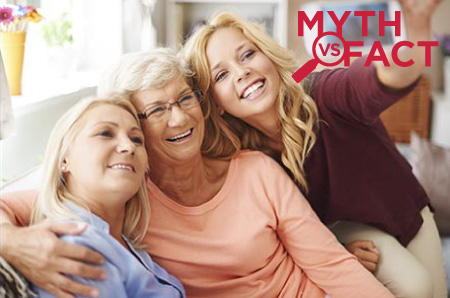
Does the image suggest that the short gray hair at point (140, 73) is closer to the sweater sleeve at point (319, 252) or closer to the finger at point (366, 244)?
the sweater sleeve at point (319, 252)

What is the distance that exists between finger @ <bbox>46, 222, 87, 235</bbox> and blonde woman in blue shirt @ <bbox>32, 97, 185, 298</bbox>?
2 centimetres

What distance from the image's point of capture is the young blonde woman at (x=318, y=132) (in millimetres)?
1500

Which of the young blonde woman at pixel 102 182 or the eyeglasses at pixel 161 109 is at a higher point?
the eyeglasses at pixel 161 109

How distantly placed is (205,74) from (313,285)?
0.58 meters

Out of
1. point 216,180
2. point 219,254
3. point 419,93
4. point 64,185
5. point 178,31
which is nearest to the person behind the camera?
point 64,185

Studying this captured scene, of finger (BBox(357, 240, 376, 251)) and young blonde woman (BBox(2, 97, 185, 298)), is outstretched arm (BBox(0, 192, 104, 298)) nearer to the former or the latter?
young blonde woman (BBox(2, 97, 185, 298))

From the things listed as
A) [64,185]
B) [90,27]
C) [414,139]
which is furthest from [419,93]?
[64,185]

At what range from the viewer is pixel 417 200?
1.74 m

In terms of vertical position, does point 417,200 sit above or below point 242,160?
below

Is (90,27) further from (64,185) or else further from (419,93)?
(419,93)

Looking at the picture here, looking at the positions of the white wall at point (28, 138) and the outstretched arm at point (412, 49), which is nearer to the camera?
the outstretched arm at point (412, 49)

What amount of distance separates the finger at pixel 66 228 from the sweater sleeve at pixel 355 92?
653mm

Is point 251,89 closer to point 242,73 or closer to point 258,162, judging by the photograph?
point 242,73

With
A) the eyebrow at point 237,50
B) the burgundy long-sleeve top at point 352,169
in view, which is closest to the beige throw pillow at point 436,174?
the burgundy long-sleeve top at point 352,169
